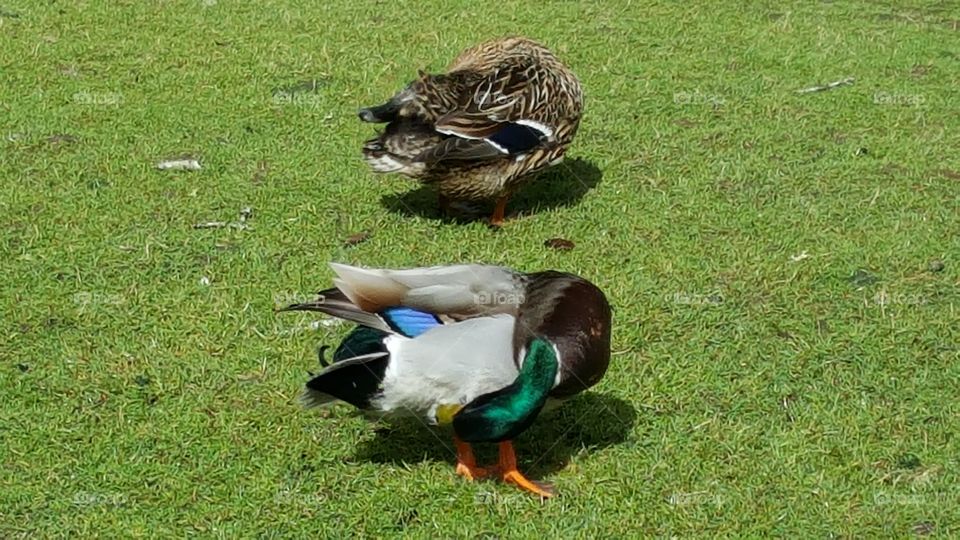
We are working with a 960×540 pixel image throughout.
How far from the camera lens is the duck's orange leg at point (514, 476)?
4.84 meters

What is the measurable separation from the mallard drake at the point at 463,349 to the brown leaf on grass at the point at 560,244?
217 cm

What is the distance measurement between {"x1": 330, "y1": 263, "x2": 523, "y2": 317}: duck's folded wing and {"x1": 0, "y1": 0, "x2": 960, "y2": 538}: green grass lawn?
2.31ft

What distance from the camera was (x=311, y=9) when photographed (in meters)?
11.2

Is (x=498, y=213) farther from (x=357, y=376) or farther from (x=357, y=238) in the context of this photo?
(x=357, y=376)

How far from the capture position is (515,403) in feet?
14.8

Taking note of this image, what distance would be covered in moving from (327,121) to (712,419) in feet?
14.0

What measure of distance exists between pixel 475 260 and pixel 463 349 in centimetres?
235

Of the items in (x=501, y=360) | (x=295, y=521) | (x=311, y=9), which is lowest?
(x=311, y=9)

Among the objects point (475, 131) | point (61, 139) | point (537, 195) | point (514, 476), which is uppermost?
point (475, 131)

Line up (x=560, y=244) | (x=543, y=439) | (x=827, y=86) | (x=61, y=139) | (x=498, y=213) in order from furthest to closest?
(x=827, y=86) → (x=61, y=139) → (x=498, y=213) → (x=560, y=244) → (x=543, y=439)

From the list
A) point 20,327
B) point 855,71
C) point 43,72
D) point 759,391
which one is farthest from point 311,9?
point 759,391

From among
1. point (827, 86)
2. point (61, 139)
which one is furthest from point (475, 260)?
point (827, 86)

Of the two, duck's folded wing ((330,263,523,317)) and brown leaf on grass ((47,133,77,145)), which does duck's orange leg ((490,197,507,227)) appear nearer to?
duck's folded wing ((330,263,523,317))

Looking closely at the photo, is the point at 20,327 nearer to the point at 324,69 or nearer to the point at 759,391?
the point at 759,391
